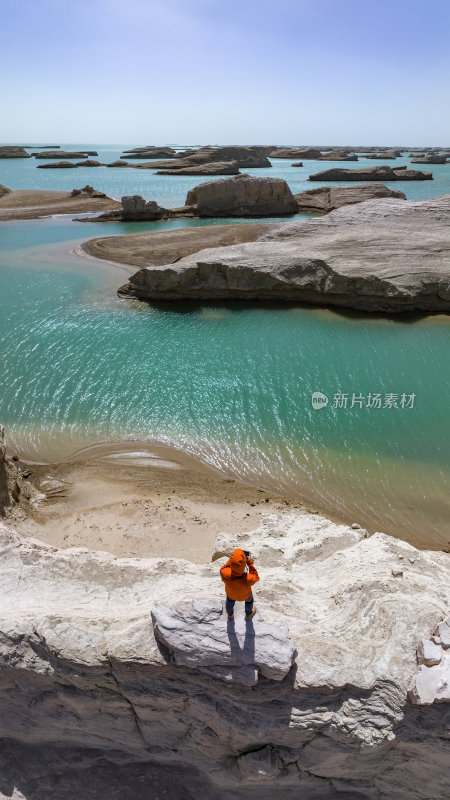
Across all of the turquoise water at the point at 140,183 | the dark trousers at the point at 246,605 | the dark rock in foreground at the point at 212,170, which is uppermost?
the dark rock in foreground at the point at 212,170

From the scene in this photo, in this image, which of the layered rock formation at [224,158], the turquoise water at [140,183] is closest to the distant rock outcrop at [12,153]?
the turquoise water at [140,183]

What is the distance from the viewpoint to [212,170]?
2660 inches

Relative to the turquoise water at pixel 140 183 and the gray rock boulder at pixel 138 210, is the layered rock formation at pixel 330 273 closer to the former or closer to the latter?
the gray rock boulder at pixel 138 210

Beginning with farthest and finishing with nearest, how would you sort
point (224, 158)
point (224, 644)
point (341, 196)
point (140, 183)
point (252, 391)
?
point (224, 158) < point (140, 183) < point (341, 196) < point (252, 391) < point (224, 644)

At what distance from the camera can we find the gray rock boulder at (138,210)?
35594 mm

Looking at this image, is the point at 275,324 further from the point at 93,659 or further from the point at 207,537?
the point at 93,659

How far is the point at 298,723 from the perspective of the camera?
4180 mm

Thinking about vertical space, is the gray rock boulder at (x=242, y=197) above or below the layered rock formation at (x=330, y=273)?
above

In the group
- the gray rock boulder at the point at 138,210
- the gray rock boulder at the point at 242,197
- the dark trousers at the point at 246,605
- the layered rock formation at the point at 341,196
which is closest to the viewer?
the dark trousers at the point at 246,605

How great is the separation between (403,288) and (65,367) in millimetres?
12043

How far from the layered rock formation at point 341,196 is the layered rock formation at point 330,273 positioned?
18.2 meters

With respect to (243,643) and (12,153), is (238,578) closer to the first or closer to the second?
(243,643)

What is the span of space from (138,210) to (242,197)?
7.94 metres

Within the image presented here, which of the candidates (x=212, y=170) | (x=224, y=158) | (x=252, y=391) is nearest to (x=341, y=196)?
(x=252, y=391)
